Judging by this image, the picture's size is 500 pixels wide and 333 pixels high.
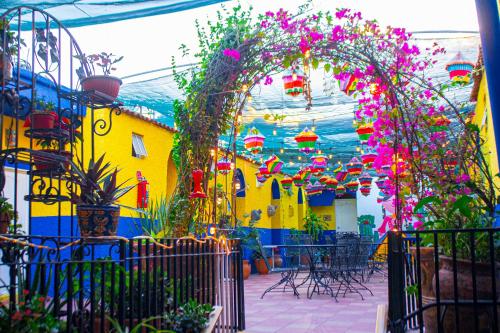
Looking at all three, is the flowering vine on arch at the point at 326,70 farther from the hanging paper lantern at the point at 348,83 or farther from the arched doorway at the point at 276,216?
the arched doorway at the point at 276,216

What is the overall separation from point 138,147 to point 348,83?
209 inches

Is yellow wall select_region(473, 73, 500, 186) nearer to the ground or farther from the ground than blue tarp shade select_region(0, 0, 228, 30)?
nearer to the ground

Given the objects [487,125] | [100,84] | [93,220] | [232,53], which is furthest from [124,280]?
[487,125]

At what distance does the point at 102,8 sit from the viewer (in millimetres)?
5551

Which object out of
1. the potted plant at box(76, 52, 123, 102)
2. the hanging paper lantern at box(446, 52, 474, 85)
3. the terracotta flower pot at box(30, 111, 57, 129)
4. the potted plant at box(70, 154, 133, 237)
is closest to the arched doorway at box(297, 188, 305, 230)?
the hanging paper lantern at box(446, 52, 474, 85)

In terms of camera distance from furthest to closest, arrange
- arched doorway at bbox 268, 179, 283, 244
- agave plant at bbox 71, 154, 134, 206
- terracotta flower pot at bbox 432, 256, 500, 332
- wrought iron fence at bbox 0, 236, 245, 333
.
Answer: arched doorway at bbox 268, 179, 283, 244 → agave plant at bbox 71, 154, 134, 206 → terracotta flower pot at bbox 432, 256, 500, 332 → wrought iron fence at bbox 0, 236, 245, 333

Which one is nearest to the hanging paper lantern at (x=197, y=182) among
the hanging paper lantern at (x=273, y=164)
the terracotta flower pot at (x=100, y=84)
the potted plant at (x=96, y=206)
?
the terracotta flower pot at (x=100, y=84)

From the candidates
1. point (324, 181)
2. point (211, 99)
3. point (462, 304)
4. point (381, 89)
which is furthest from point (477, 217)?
point (324, 181)

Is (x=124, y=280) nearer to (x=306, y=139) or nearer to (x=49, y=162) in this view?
(x=49, y=162)

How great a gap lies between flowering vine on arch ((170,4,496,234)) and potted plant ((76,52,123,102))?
1.29 m

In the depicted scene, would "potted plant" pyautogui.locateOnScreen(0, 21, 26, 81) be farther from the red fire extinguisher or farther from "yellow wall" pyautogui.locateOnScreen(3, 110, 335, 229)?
the red fire extinguisher

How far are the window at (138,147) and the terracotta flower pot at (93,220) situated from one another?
648 centimetres

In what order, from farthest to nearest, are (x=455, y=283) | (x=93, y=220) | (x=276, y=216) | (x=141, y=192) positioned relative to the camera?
1. (x=276, y=216)
2. (x=141, y=192)
3. (x=93, y=220)
4. (x=455, y=283)

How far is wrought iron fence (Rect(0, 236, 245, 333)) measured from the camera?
2.69 meters
